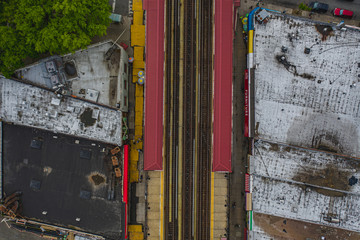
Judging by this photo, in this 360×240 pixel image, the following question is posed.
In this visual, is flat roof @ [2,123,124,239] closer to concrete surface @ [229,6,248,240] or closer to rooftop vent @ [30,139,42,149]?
rooftop vent @ [30,139,42,149]

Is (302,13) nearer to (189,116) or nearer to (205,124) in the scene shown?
(205,124)

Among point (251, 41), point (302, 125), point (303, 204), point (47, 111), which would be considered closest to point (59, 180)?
point (47, 111)

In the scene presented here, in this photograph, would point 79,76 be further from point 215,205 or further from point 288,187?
point 288,187

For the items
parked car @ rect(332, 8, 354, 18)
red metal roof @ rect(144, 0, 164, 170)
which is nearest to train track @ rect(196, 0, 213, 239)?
red metal roof @ rect(144, 0, 164, 170)

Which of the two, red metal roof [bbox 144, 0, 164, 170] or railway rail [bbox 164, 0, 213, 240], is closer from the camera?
red metal roof [bbox 144, 0, 164, 170]

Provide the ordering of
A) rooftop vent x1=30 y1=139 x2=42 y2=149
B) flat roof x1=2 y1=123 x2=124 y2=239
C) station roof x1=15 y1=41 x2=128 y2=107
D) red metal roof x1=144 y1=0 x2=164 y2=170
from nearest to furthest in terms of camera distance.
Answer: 1. station roof x1=15 y1=41 x2=128 y2=107
2. red metal roof x1=144 y1=0 x2=164 y2=170
3. rooftop vent x1=30 y1=139 x2=42 y2=149
4. flat roof x1=2 y1=123 x2=124 y2=239

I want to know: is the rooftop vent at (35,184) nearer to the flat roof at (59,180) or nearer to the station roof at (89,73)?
the flat roof at (59,180)

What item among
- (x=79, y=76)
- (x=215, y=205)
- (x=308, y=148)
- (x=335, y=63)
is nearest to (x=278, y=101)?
(x=308, y=148)
